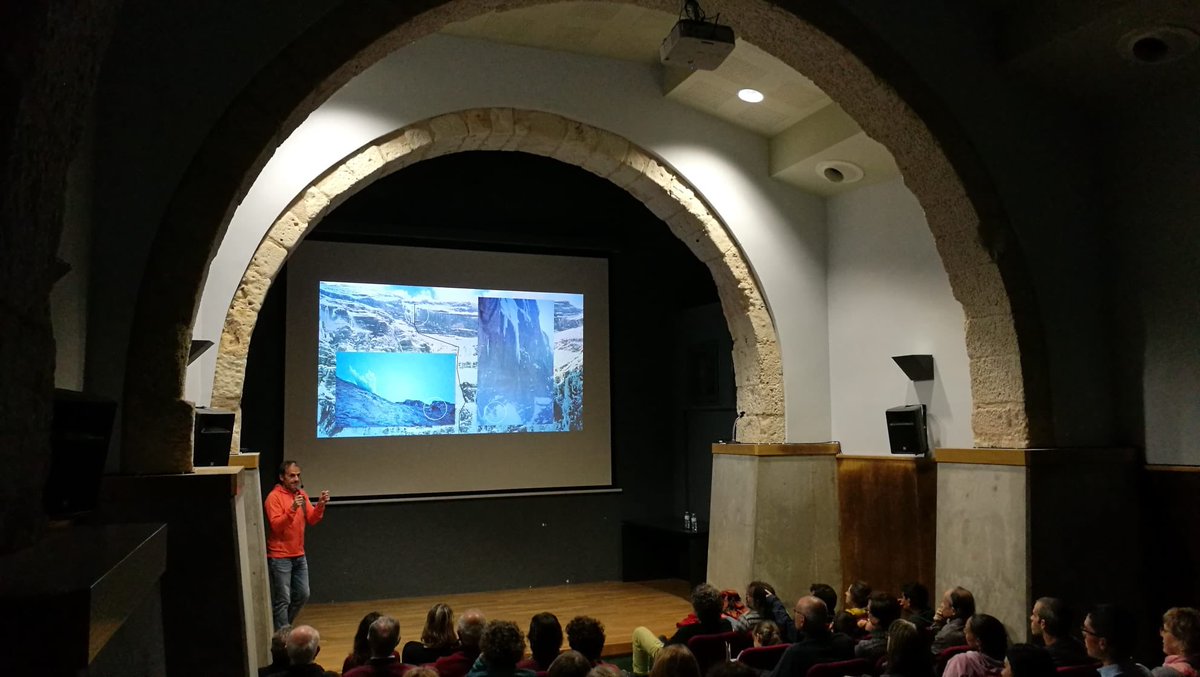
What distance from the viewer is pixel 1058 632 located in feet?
9.80

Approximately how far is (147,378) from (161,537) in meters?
1.12

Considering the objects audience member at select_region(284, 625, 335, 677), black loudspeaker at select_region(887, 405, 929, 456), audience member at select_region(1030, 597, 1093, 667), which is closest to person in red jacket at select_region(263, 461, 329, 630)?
audience member at select_region(284, 625, 335, 677)

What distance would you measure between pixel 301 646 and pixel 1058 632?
265 cm

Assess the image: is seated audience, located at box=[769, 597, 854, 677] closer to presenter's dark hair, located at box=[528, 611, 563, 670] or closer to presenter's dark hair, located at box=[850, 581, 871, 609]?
presenter's dark hair, located at box=[528, 611, 563, 670]

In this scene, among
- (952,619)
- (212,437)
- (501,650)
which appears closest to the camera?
(501,650)

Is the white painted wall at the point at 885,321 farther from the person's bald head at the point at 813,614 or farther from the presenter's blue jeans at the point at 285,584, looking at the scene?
the presenter's blue jeans at the point at 285,584

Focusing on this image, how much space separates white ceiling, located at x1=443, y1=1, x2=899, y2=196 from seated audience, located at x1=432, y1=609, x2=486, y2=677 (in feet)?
10.6

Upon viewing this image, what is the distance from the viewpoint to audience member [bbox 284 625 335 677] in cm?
285

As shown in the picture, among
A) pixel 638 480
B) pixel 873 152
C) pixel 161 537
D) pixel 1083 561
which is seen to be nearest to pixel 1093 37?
pixel 873 152

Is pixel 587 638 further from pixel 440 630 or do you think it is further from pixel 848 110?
pixel 848 110

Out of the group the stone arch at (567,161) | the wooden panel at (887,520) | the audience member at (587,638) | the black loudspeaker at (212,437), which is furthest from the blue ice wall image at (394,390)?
the audience member at (587,638)

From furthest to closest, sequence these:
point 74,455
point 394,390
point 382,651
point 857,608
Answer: point 394,390 < point 857,608 < point 382,651 < point 74,455

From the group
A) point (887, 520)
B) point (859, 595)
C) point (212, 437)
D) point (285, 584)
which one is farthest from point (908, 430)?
point (285, 584)

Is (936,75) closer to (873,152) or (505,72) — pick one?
(873,152)
